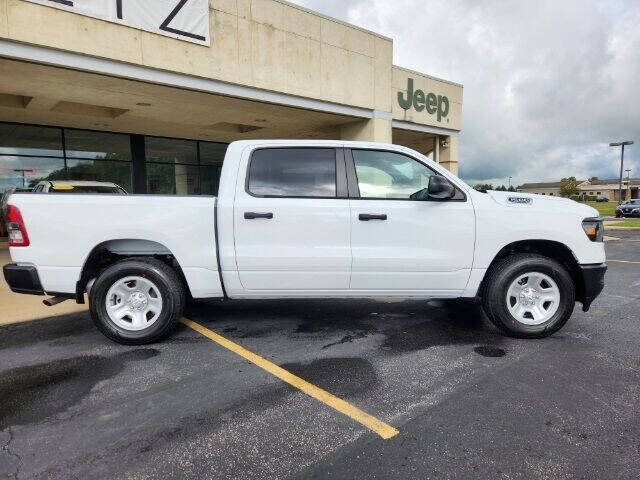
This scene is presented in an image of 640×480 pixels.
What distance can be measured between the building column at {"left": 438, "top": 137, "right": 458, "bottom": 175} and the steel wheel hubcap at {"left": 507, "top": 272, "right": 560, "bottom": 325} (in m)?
13.7

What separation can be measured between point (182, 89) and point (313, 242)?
7.62m

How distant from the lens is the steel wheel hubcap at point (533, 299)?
14.1 ft

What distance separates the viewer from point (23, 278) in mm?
4016

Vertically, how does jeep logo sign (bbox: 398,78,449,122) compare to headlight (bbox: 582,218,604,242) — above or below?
above

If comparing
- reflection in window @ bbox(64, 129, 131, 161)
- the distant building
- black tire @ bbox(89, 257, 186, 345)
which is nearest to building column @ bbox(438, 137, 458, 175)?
reflection in window @ bbox(64, 129, 131, 161)

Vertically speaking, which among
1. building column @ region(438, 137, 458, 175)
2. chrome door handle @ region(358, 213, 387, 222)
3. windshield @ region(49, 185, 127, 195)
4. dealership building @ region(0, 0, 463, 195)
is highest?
dealership building @ region(0, 0, 463, 195)

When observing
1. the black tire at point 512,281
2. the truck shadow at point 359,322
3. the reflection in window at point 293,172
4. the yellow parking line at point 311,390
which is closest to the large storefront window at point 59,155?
the truck shadow at point 359,322

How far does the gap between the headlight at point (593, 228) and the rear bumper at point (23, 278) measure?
5.43m

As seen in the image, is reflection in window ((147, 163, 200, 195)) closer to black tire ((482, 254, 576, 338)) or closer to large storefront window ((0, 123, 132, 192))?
large storefront window ((0, 123, 132, 192))

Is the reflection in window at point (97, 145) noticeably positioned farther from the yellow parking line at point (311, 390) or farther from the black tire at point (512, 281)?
the black tire at point (512, 281)

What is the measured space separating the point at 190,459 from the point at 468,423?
176cm

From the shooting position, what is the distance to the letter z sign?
8.32 metres

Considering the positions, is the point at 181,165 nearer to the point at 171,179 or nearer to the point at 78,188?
the point at 171,179

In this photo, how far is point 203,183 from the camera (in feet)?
58.2
